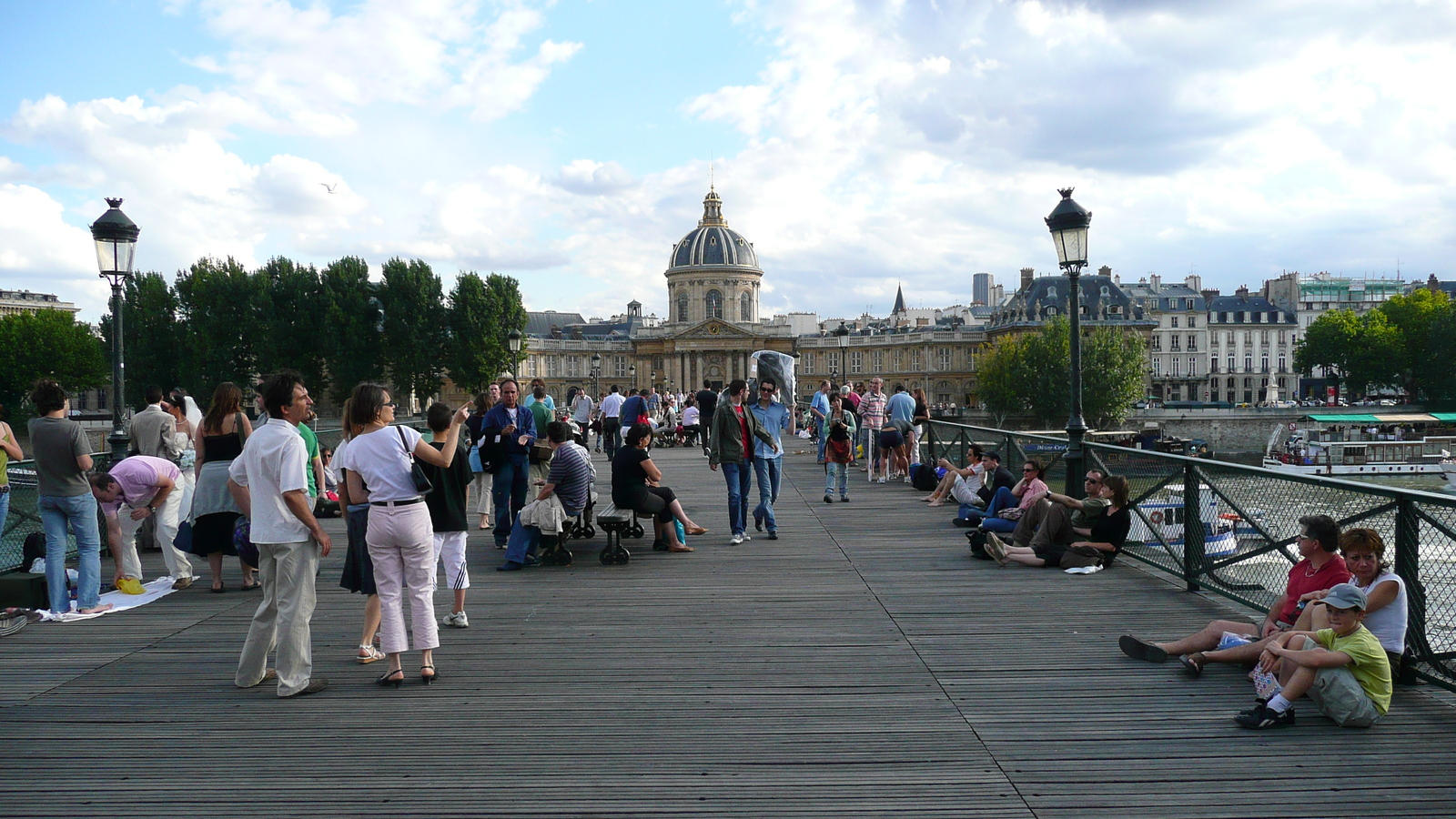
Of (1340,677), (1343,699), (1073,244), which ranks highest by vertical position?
(1073,244)

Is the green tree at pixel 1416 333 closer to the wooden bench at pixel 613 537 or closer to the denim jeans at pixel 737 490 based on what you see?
the denim jeans at pixel 737 490

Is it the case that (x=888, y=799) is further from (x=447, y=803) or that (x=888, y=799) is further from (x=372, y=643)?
(x=372, y=643)

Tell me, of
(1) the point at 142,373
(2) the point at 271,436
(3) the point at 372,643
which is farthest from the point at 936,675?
(1) the point at 142,373

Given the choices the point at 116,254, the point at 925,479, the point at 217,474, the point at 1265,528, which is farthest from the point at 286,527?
the point at 925,479

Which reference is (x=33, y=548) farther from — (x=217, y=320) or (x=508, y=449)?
(x=217, y=320)

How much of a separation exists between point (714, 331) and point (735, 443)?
337 feet

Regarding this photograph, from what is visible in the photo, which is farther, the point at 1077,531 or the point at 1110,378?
the point at 1110,378

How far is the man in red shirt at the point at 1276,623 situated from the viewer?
19.6ft

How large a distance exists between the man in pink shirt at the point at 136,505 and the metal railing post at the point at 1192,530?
8.92 metres

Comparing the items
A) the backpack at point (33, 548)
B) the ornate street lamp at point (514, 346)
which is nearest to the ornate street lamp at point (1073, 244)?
the backpack at point (33, 548)

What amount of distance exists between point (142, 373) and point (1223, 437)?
224 ft

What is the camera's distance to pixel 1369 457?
50.7m

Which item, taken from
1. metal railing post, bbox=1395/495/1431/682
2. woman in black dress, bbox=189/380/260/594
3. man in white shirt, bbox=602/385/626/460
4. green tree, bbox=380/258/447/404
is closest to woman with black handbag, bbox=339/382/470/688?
woman in black dress, bbox=189/380/260/594

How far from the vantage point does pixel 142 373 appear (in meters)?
51.6
